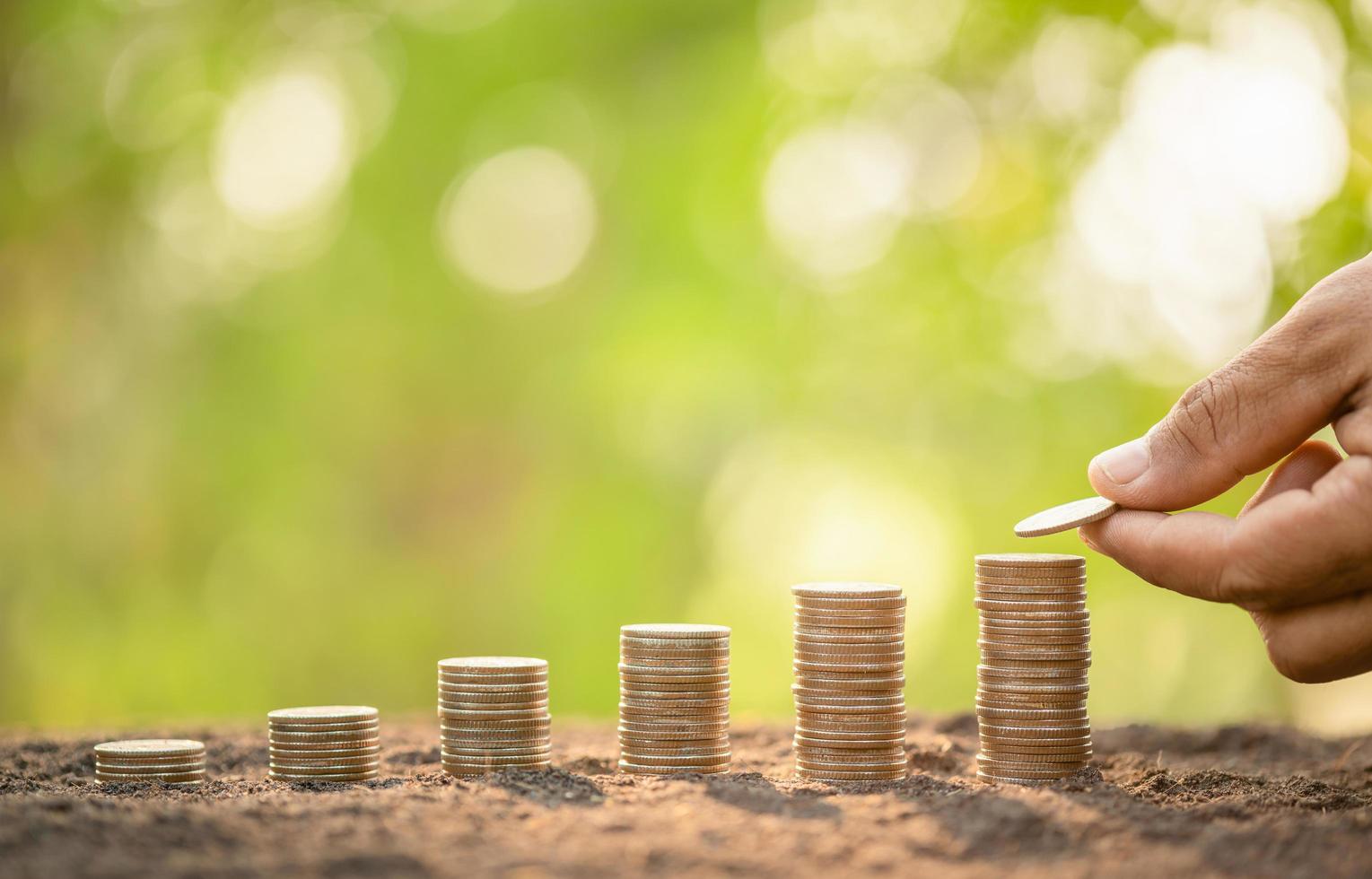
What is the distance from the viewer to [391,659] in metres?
18.2

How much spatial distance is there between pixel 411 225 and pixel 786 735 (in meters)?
13.0

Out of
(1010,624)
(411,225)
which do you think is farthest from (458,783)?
(411,225)

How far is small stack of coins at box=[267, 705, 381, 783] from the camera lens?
4.93 meters

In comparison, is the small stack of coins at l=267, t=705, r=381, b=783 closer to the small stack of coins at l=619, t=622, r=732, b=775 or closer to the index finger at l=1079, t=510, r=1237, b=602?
the small stack of coins at l=619, t=622, r=732, b=775

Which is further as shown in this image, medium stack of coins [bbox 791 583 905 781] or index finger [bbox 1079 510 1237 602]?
medium stack of coins [bbox 791 583 905 781]

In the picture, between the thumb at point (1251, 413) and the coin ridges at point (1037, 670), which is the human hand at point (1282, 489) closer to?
the thumb at point (1251, 413)

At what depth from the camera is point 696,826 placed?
12.0ft

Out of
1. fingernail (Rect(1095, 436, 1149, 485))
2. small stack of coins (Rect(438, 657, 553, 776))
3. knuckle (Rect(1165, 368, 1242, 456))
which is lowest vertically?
small stack of coins (Rect(438, 657, 553, 776))

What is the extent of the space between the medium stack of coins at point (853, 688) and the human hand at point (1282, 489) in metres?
0.89

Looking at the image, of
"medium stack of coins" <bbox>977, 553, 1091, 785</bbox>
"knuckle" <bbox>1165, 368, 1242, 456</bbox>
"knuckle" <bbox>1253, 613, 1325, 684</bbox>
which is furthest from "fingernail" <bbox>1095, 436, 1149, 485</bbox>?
"knuckle" <bbox>1253, 613, 1325, 684</bbox>

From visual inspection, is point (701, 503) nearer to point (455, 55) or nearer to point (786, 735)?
point (455, 55)

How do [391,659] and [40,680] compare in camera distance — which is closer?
[40,680]

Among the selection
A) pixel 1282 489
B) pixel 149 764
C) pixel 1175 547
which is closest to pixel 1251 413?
pixel 1282 489

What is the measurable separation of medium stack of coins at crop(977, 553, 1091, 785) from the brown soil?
172 millimetres
